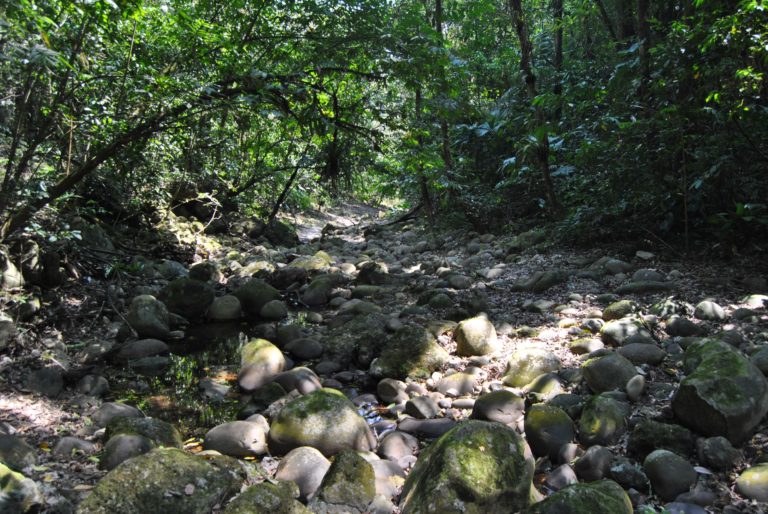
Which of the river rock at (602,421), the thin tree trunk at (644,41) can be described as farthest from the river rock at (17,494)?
the thin tree trunk at (644,41)

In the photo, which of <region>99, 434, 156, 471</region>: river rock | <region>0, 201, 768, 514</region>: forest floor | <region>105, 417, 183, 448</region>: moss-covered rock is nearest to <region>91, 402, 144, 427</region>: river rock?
<region>0, 201, 768, 514</region>: forest floor

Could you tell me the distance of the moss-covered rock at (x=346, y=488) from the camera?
2.78m

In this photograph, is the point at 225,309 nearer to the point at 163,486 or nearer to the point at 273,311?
the point at 273,311

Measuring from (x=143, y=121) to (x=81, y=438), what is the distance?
2840 millimetres

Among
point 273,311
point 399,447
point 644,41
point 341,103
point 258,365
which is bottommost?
point 399,447

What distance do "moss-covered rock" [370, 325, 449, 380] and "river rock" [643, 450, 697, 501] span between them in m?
2.21

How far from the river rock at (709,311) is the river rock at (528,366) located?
4.60 feet

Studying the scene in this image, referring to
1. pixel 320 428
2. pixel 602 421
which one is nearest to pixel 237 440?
pixel 320 428

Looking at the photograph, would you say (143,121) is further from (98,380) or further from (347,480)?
(347,480)

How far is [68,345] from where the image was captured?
4965 mm

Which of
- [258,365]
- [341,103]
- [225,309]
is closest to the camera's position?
[258,365]

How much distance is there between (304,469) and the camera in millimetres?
3125

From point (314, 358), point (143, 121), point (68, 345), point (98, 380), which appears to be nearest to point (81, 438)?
point (98, 380)

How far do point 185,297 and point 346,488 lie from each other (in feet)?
14.5
